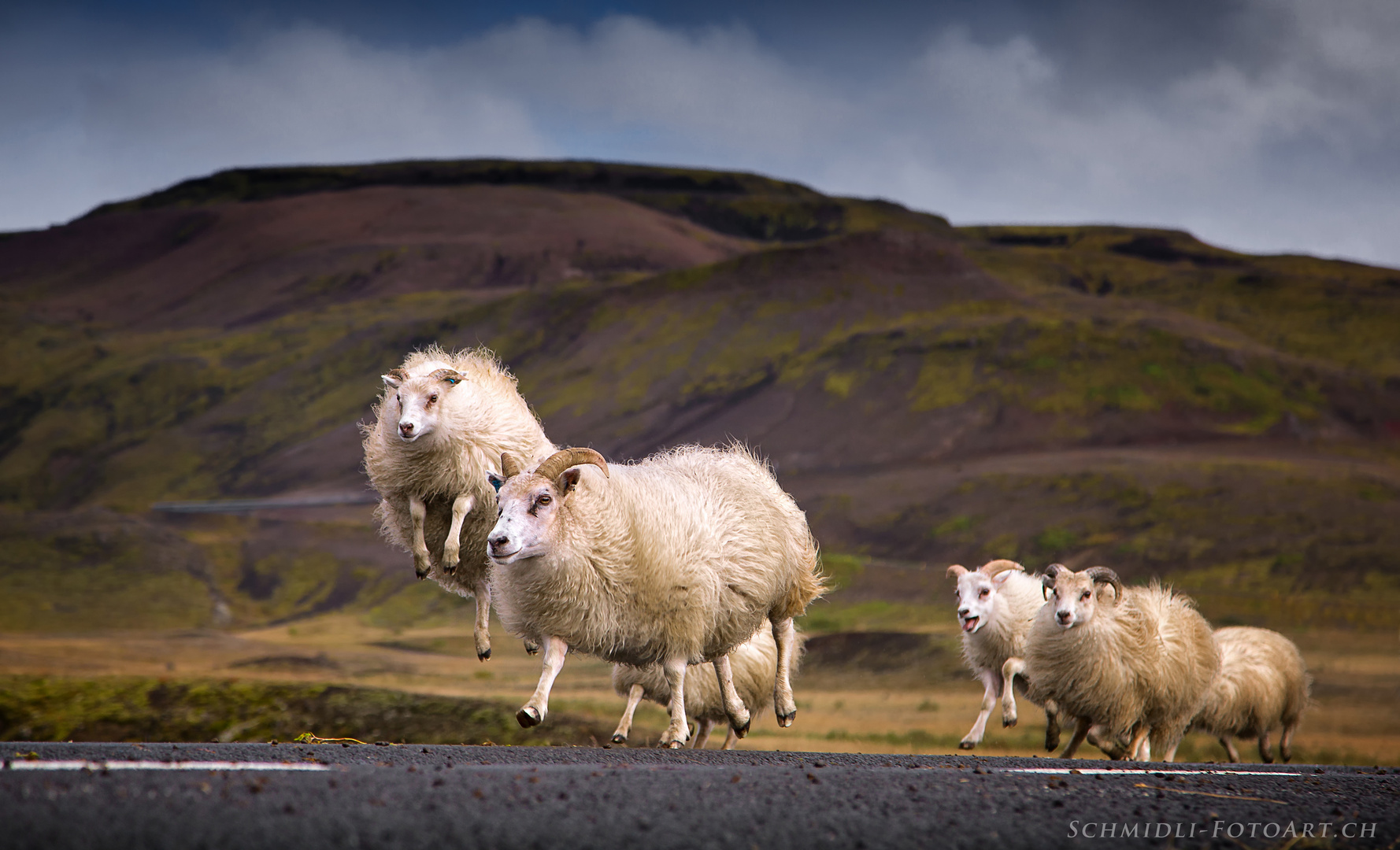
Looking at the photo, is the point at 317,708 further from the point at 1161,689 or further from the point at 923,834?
the point at 923,834

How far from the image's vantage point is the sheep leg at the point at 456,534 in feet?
39.3

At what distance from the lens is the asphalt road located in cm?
575

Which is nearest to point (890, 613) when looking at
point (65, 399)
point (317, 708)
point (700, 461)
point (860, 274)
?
point (317, 708)

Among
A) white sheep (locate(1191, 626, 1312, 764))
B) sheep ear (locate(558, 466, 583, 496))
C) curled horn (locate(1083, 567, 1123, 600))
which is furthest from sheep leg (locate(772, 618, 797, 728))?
white sheep (locate(1191, 626, 1312, 764))

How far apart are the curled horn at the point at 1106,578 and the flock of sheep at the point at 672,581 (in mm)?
53

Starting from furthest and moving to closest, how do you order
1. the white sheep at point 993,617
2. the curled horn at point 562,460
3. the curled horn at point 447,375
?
the white sheep at point 993,617, the curled horn at point 447,375, the curled horn at point 562,460

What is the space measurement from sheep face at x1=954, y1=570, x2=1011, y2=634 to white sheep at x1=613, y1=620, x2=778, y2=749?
2747mm

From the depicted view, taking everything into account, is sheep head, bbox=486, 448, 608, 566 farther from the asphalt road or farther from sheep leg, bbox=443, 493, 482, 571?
the asphalt road

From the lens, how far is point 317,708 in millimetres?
22250

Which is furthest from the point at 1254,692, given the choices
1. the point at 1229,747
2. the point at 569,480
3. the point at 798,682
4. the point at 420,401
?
the point at 798,682

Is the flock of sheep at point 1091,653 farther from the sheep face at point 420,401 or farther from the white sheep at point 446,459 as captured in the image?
the sheep face at point 420,401

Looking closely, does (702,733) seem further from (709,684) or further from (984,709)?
(984,709)

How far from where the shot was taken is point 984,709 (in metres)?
15.8

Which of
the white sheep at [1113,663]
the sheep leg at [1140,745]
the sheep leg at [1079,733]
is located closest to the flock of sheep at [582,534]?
the white sheep at [1113,663]
